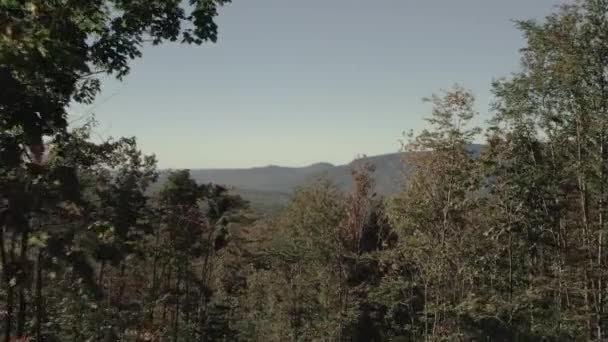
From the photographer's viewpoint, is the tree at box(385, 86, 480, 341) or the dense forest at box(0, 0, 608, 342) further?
the tree at box(385, 86, 480, 341)

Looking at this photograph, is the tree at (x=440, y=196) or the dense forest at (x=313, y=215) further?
the tree at (x=440, y=196)

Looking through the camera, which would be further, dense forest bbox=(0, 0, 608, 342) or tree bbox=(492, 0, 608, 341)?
tree bbox=(492, 0, 608, 341)

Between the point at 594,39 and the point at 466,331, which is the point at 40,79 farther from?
the point at 466,331

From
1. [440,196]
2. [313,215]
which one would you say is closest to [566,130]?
[440,196]

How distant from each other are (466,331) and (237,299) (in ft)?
81.2

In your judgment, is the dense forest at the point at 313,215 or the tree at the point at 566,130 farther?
the tree at the point at 566,130

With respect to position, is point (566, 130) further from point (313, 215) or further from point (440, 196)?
point (313, 215)

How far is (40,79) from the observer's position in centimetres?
844

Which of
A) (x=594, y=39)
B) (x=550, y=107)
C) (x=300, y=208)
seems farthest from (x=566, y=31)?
(x=300, y=208)

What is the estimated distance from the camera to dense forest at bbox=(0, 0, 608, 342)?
789cm

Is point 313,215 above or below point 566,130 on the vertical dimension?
below

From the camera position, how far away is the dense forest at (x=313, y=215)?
789 cm

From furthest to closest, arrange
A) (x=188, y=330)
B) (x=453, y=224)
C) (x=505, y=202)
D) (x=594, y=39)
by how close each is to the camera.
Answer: (x=188, y=330) → (x=505, y=202) → (x=453, y=224) → (x=594, y=39)

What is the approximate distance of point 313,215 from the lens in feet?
123
